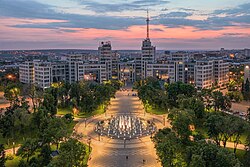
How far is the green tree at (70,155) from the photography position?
26.5 metres

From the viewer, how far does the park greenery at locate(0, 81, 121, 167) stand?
29938mm

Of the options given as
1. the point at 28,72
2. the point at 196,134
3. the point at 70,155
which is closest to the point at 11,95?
the point at 28,72

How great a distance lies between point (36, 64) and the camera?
3976 inches

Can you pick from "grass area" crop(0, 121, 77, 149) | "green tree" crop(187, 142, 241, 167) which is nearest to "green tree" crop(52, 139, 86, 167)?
"green tree" crop(187, 142, 241, 167)

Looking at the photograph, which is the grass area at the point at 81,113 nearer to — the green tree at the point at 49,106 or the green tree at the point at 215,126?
the green tree at the point at 49,106

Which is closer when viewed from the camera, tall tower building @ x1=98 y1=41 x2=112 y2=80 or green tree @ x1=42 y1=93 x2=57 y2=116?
green tree @ x1=42 y1=93 x2=57 y2=116

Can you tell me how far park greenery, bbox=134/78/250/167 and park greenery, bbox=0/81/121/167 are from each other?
939 centimetres

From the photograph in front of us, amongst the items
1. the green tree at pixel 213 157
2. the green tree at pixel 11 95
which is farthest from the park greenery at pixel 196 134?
the green tree at pixel 11 95

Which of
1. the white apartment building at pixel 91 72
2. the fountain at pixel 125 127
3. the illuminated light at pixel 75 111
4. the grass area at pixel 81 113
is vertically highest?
the white apartment building at pixel 91 72

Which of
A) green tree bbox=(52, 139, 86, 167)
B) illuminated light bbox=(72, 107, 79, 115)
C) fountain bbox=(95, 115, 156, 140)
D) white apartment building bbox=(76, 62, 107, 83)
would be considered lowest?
fountain bbox=(95, 115, 156, 140)

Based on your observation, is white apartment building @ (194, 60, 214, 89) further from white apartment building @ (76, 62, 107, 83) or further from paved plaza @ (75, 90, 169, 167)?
paved plaza @ (75, 90, 169, 167)

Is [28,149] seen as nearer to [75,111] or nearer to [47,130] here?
[47,130]

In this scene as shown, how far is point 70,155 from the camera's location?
27.6m

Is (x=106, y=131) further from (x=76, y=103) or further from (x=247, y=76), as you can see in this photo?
(x=247, y=76)
